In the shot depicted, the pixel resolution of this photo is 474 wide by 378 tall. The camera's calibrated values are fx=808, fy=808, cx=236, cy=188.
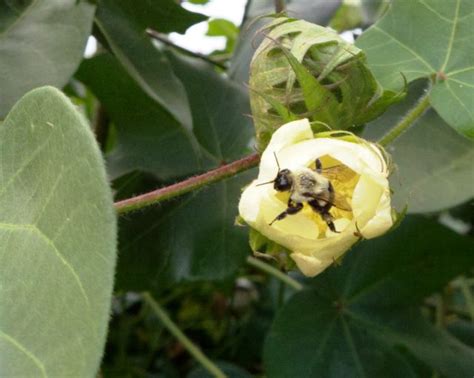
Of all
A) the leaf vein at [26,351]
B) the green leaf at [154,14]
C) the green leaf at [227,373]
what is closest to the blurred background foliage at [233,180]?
the green leaf at [154,14]

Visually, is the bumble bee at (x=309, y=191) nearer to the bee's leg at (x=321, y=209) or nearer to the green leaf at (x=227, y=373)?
the bee's leg at (x=321, y=209)

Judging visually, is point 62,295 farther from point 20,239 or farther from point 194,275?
point 194,275

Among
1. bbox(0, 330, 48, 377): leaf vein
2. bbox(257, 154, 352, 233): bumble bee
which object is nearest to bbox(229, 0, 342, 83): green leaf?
bbox(257, 154, 352, 233): bumble bee

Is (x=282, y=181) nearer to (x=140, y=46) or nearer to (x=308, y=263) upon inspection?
(x=308, y=263)

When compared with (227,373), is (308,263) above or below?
above

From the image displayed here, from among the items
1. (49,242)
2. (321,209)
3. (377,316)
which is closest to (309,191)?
(321,209)

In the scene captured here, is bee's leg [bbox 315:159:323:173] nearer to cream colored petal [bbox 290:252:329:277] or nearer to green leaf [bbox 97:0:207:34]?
cream colored petal [bbox 290:252:329:277]
